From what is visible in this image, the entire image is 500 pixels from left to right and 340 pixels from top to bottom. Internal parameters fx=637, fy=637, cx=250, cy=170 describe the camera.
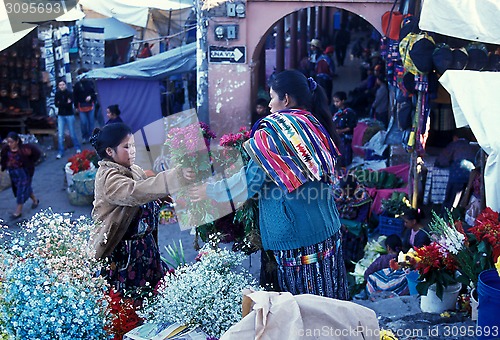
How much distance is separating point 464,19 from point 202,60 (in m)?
4.76

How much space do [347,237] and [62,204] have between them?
4.66m

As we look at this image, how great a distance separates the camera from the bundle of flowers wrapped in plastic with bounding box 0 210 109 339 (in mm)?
2299

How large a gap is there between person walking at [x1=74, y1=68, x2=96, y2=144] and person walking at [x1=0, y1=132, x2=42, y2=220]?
3.46 meters

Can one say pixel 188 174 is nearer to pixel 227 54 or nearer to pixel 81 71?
pixel 227 54

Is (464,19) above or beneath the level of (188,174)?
above

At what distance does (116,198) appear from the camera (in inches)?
134

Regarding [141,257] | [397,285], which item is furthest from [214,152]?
[397,285]

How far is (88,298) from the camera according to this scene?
2.41 meters

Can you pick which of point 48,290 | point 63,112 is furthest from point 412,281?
point 63,112

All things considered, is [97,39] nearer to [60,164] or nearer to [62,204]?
[60,164]

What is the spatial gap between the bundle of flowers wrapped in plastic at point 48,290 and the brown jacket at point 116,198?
2.54 feet

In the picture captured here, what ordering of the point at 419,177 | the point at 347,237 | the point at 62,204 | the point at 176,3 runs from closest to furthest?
the point at 347,237, the point at 419,177, the point at 62,204, the point at 176,3

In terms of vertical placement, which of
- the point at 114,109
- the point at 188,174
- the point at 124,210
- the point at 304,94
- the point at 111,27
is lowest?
the point at 114,109

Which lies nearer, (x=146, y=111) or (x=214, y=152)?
(x=214, y=152)
